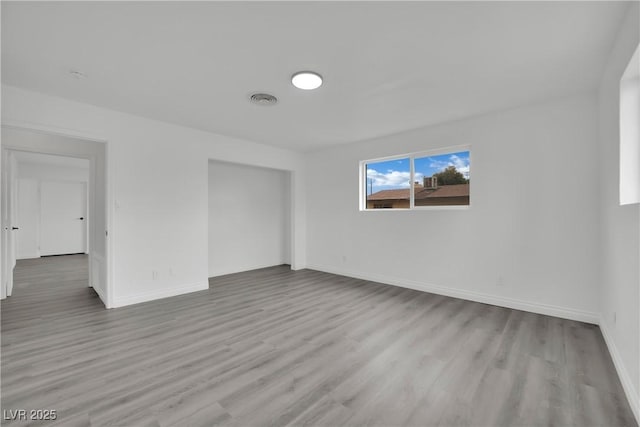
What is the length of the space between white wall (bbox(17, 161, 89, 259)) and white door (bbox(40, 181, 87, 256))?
12 cm

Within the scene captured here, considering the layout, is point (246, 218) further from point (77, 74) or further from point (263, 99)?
point (77, 74)

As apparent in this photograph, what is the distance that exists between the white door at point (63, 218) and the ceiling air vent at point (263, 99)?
8583 mm

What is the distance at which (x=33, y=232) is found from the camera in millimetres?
7652

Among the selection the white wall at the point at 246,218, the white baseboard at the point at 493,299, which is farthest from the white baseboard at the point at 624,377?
the white wall at the point at 246,218

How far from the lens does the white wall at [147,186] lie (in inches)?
123

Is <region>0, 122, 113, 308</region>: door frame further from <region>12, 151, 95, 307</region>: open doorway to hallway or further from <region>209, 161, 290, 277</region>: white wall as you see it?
<region>12, 151, 95, 307</region>: open doorway to hallway

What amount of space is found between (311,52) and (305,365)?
250 centimetres

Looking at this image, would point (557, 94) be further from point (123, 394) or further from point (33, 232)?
point (33, 232)

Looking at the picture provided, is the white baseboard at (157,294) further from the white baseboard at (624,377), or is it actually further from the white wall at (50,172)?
the white wall at (50,172)

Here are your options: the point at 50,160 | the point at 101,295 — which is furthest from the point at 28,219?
the point at 101,295

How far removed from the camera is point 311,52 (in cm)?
221

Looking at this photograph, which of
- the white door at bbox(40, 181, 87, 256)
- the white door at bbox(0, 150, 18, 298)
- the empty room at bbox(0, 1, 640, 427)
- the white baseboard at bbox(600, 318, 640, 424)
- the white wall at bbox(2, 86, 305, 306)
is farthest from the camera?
the white door at bbox(40, 181, 87, 256)

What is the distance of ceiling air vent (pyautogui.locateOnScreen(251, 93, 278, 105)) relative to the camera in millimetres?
3039

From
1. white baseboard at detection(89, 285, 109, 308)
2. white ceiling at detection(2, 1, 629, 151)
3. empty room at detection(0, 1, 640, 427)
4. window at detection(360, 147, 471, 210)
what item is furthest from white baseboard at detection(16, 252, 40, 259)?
window at detection(360, 147, 471, 210)
